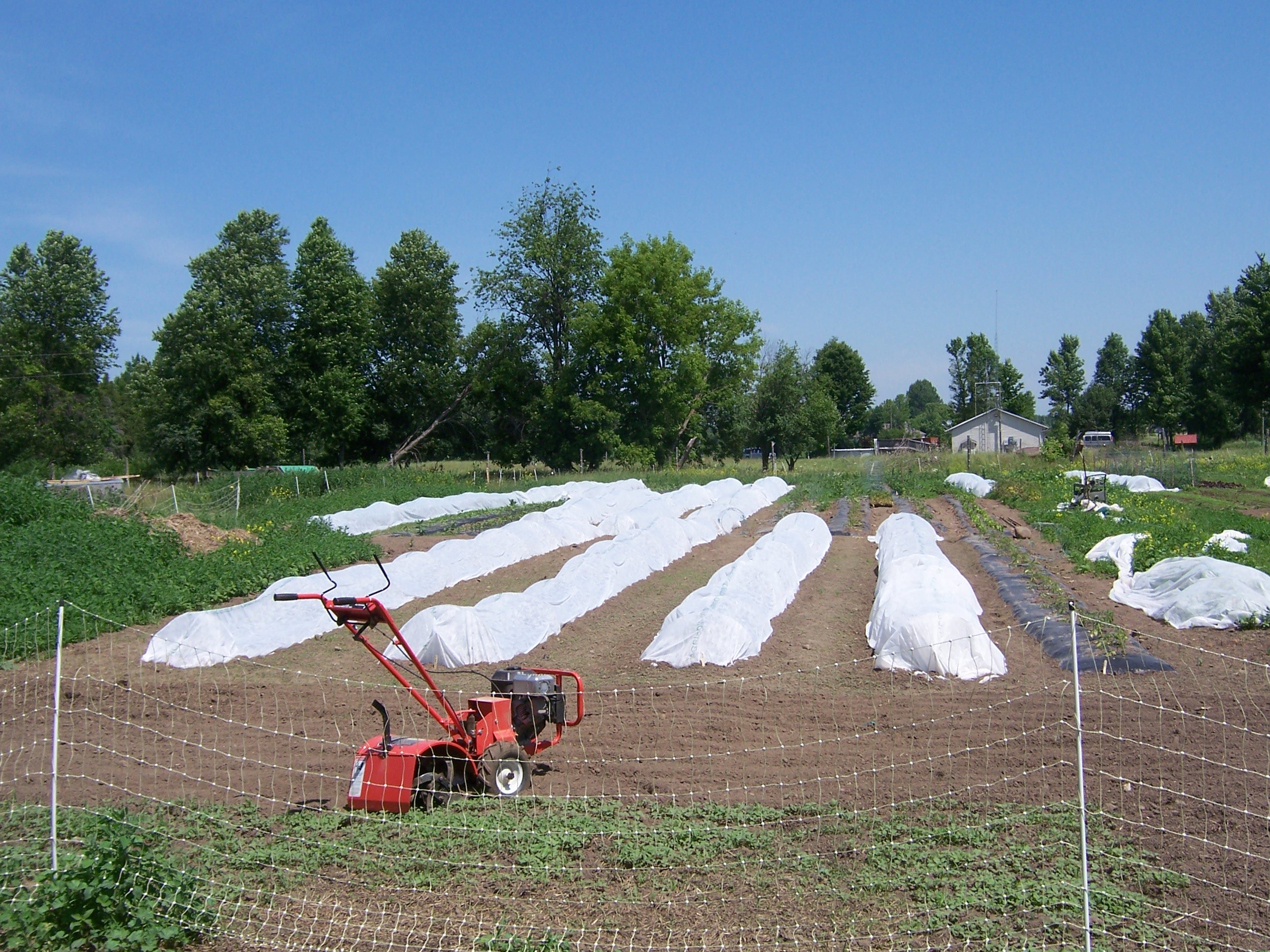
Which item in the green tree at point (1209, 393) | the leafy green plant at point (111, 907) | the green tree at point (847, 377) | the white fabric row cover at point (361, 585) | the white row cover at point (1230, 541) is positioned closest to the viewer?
the leafy green plant at point (111, 907)

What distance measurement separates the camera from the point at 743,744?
636 cm

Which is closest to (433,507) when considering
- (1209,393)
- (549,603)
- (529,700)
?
(549,603)

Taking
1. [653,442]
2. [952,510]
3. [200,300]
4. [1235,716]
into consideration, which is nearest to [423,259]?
[200,300]

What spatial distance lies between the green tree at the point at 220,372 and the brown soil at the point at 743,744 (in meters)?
29.2

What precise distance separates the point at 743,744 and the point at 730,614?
2.96m

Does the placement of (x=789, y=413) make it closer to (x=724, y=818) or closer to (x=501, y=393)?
(x=501, y=393)

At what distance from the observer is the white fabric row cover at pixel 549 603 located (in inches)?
365

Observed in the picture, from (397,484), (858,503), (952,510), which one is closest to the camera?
(952,510)

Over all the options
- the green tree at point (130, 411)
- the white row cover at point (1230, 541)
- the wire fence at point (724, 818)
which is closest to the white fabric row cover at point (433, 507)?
the wire fence at point (724, 818)

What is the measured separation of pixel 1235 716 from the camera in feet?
21.6

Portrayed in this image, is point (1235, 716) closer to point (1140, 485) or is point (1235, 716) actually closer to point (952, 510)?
point (952, 510)

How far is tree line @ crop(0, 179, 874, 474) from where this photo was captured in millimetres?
36438

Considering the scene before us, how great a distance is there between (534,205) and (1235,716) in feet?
137

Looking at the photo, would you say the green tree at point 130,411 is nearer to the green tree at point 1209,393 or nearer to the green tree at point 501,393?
the green tree at point 501,393
